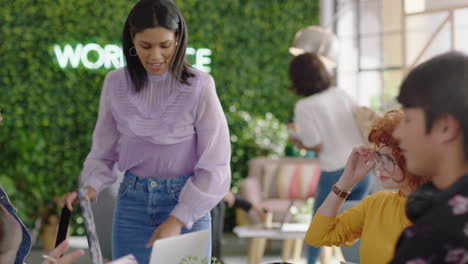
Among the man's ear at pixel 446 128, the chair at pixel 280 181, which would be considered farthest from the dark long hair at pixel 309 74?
the man's ear at pixel 446 128

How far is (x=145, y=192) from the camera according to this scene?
1.86 m

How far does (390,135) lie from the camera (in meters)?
1.82

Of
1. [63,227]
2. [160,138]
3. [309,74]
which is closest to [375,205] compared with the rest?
[160,138]

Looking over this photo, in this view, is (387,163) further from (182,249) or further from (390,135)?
(182,249)

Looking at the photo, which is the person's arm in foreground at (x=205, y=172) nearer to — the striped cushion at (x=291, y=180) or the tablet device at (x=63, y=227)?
the tablet device at (x=63, y=227)

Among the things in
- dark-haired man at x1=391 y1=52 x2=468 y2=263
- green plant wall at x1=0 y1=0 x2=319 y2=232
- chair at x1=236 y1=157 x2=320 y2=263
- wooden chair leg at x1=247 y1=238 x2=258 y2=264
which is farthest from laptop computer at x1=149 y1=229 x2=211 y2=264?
chair at x1=236 y1=157 x2=320 y2=263

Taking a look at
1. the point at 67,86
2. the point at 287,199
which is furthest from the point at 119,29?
the point at 287,199

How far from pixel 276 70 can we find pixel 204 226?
558cm

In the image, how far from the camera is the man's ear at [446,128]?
0.90m

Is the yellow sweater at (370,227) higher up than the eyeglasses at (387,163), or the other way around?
the eyeglasses at (387,163)

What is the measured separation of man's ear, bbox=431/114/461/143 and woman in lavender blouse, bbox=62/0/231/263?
92cm

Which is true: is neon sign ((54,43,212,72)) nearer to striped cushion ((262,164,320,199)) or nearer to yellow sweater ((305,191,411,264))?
striped cushion ((262,164,320,199))

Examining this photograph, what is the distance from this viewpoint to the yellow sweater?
1.81 meters

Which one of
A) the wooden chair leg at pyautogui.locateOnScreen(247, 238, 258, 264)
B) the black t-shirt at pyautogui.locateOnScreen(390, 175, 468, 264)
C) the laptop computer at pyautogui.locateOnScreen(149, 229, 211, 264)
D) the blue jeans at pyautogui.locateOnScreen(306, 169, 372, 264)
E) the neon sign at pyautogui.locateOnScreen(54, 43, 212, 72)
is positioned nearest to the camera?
the black t-shirt at pyautogui.locateOnScreen(390, 175, 468, 264)
